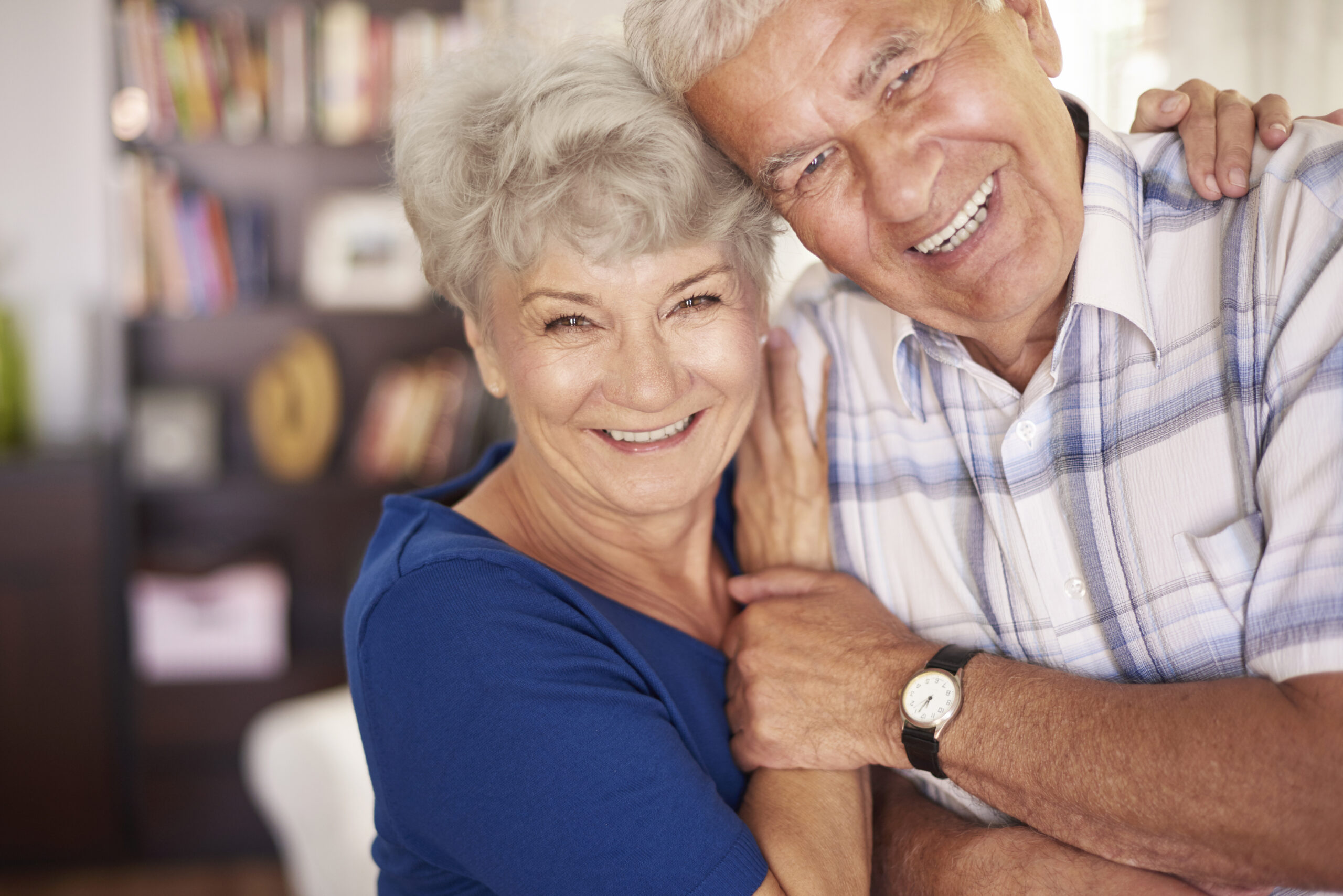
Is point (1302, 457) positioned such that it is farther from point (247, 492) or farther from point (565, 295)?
point (247, 492)

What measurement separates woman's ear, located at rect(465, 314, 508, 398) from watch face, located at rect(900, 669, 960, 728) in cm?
61

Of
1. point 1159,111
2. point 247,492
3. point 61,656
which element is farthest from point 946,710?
point 61,656

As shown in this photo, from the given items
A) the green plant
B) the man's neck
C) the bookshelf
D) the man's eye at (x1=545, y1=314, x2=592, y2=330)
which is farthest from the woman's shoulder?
the green plant

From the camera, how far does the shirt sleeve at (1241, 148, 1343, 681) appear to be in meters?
0.90

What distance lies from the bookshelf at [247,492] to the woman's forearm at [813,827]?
2207 millimetres

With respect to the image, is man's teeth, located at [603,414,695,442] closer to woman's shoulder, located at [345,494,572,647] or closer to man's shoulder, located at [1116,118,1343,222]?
woman's shoulder, located at [345,494,572,647]

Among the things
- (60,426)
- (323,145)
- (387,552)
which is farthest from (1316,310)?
(60,426)

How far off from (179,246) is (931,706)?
2939 mm

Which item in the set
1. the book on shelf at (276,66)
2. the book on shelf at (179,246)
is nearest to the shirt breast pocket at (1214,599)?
the book on shelf at (276,66)

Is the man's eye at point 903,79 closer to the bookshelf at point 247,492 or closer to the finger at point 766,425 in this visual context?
the finger at point 766,425

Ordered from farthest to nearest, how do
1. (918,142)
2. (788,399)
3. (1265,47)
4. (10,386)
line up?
1. (10,386)
2. (1265,47)
3. (788,399)
4. (918,142)

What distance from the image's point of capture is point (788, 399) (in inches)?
57.6

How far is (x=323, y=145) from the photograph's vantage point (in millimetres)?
3309

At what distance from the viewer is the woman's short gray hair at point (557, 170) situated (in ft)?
3.78
